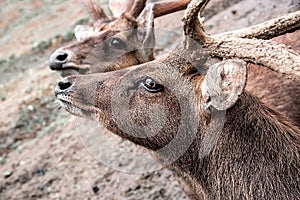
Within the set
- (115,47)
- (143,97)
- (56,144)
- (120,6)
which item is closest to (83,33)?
(120,6)

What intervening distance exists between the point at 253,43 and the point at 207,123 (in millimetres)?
613

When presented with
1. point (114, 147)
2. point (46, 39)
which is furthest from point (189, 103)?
point (46, 39)

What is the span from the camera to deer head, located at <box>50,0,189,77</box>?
244 inches

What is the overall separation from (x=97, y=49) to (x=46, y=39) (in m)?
8.11

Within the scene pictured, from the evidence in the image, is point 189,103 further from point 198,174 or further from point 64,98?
point 64,98

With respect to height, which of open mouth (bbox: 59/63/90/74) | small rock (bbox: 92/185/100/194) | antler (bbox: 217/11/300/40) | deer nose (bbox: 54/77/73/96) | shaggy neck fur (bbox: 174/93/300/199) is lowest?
small rock (bbox: 92/185/100/194)

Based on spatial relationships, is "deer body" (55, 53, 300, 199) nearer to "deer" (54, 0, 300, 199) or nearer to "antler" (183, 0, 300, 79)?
"deer" (54, 0, 300, 199)

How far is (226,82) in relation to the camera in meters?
3.64

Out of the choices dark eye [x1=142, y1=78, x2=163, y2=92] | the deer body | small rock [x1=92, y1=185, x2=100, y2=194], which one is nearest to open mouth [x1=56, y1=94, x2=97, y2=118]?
the deer body

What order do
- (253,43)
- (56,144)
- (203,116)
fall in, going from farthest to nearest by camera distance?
(56,144) < (203,116) < (253,43)

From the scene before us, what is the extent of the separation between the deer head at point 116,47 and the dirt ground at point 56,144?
754 mm

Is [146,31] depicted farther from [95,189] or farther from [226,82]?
[226,82]

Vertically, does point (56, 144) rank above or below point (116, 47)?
below

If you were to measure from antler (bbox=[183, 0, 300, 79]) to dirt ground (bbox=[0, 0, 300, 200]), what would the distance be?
1925 mm
